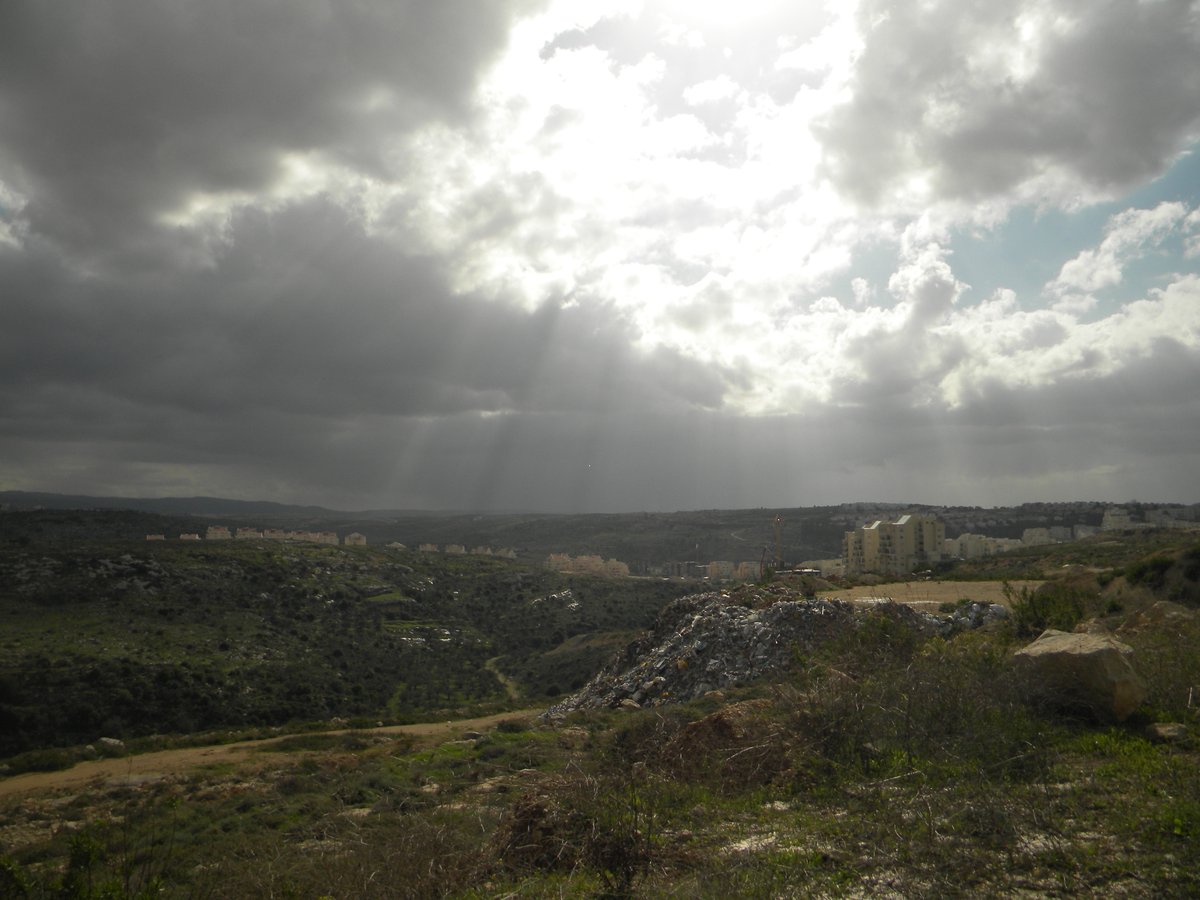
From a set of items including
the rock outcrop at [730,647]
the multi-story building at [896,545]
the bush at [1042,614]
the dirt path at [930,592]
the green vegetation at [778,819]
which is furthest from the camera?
the multi-story building at [896,545]

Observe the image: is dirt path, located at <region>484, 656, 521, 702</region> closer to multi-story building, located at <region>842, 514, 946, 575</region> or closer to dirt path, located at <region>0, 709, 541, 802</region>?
dirt path, located at <region>0, 709, 541, 802</region>

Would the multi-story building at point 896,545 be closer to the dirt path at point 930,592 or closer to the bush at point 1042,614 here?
the dirt path at point 930,592

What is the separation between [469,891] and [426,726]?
20.1m

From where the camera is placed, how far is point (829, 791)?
23.2 feet

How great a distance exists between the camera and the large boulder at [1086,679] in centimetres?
830

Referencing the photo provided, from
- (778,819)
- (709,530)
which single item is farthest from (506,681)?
(709,530)

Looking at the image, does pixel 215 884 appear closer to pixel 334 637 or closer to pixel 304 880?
pixel 304 880

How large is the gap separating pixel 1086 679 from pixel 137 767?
20.7 meters

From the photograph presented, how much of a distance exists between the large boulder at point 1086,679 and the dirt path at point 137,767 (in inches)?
516

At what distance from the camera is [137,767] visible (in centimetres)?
1734

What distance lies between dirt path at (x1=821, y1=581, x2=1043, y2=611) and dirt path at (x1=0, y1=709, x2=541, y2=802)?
17.3 meters

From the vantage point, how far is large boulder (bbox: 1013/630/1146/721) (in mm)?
8305

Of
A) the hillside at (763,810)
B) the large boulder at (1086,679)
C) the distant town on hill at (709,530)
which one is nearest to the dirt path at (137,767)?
the hillside at (763,810)

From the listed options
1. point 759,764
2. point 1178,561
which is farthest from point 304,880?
point 1178,561
